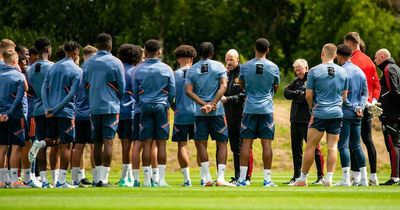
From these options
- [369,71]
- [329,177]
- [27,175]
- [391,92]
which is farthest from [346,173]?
[27,175]

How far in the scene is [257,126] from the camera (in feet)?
81.8

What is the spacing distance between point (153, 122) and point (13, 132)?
238 centimetres

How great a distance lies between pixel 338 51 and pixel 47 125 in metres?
5.06

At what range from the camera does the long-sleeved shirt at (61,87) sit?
80.2 ft

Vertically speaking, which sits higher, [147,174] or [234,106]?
[234,106]

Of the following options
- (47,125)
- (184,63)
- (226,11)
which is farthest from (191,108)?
(226,11)

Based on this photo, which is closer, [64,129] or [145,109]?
[64,129]

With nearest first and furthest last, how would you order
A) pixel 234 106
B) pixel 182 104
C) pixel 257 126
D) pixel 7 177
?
pixel 257 126 → pixel 7 177 → pixel 182 104 → pixel 234 106

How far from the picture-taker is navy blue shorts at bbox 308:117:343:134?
964 inches

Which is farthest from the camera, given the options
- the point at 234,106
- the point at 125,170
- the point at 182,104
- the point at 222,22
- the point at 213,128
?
the point at 222,22

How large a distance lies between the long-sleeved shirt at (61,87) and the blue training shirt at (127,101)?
3.72 ft

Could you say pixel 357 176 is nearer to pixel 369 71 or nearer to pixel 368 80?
pixel 368 80

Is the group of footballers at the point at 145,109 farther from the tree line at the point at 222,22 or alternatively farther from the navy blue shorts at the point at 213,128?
the tree line at the point at 222,22

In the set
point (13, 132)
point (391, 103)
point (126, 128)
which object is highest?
point (391, 103)
